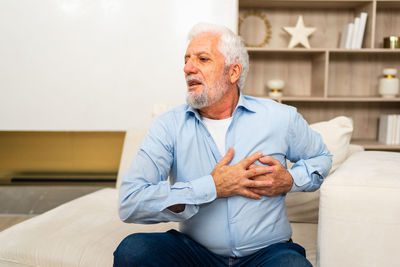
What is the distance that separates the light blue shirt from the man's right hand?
3 cm

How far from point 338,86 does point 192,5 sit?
4.40ft

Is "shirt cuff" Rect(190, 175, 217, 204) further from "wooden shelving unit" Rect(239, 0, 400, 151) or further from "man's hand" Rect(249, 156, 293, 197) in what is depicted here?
"wooden shelving unit" Rect(239, 0, 400, 151)

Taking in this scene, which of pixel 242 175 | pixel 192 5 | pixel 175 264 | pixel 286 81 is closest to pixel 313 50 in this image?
pixel 286 81

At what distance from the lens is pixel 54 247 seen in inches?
54.1

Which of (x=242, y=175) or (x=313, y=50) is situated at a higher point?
(x=313, y=50)

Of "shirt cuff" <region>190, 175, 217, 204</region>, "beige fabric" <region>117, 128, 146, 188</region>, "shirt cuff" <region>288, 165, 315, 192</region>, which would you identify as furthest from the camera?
"beige fabric" <region>117, 128, 146, 188</region>

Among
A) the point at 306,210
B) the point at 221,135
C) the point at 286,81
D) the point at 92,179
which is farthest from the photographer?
the point at 92,179

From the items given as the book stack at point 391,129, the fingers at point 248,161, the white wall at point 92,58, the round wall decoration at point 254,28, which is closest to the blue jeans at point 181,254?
the fingers at point 248,161

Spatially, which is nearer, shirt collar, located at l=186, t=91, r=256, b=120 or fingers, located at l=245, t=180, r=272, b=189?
fingers, located at l=245, t=180, r=272, b=189

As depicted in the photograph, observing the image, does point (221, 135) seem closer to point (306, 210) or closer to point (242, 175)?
point (242, 175)

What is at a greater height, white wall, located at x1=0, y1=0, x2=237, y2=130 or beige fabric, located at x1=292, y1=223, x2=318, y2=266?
white wall, located at x1=0, y1=0, x2=237, y2=130

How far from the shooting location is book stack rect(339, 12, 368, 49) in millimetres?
2951

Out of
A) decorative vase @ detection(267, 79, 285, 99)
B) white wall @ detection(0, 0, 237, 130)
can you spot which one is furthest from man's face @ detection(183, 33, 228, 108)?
decorative vase @ detection(267, 79, 285, 99)

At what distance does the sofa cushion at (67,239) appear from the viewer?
1340 millimetres
